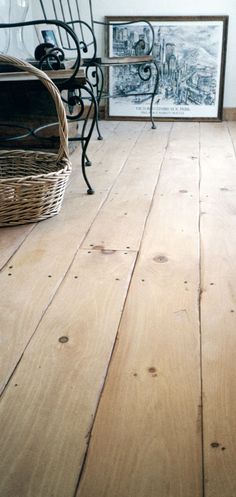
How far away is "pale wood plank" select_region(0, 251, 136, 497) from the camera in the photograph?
74 cm

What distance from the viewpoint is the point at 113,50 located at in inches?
132

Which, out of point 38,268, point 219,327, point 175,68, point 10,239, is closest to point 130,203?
point 10,239

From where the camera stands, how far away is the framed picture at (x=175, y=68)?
3271mm

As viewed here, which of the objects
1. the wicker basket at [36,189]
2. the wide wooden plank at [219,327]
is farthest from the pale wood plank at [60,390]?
the wicker basket at [36,189]

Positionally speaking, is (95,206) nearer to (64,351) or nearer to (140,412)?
(64,351)

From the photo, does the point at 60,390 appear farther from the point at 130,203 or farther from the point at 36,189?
the point at 130,203

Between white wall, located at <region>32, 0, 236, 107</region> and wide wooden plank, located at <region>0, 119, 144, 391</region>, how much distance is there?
1668 mm

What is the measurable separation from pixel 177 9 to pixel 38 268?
2.51 metres

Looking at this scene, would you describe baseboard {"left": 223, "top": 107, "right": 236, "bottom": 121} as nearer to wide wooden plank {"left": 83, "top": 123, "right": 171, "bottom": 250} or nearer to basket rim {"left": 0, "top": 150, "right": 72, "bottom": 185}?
wide wooden plank {"left": 83, "top": 123, "right": 171, "bottom": 250}

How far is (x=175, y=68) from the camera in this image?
3.35m

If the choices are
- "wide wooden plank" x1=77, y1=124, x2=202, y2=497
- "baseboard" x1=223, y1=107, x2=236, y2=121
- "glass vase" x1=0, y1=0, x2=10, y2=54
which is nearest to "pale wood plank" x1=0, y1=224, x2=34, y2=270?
"wide wooden plank" x1=77, y1=124, x2=202, y2=497

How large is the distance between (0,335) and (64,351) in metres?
0.15

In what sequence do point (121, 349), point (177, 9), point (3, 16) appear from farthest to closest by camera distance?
1. point (177, 9)
2. point (3, 16)
3. point (121, 349)

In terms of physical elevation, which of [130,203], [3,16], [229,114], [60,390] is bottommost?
[60,390]
